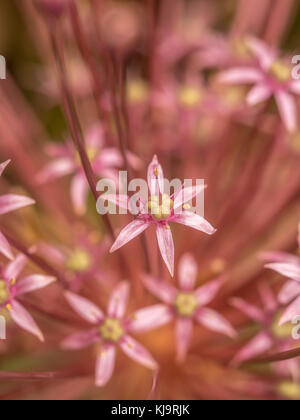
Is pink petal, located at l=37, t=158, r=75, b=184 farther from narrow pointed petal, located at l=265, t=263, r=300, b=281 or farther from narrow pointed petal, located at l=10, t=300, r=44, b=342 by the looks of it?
narrow pointed petal, located at l=265, t=263, r=300, b=281

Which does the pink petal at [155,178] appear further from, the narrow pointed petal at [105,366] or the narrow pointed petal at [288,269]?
the narrow pointed petal at [105,366]

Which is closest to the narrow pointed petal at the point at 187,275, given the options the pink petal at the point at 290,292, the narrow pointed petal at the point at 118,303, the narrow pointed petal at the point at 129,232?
the narrow pointed petal at the point at 118,303

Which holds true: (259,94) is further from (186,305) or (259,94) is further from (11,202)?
(11,202)

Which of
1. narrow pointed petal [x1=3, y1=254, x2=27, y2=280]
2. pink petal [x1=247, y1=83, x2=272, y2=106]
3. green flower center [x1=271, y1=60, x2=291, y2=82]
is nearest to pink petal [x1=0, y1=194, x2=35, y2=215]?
narrow pointed petal [x1=3, y1=254, x2=27, y2=280]

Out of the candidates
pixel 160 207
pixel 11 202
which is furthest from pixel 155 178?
pixel 11 202

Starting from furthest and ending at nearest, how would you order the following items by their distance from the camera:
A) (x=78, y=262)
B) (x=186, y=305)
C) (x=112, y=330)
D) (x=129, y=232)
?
(x=78, y=262) → (x=186, y=305) → (x=112, y=330) → (x=129, y=232)

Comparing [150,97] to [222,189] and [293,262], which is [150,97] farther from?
[293,262]
